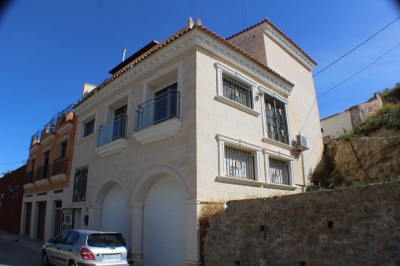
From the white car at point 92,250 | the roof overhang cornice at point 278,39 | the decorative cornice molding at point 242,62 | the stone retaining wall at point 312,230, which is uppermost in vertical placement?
the roof overhang cornice at point 278,39

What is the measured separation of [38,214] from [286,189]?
658 inches

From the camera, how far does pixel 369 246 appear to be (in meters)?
4.75

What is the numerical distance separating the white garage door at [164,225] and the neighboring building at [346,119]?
1177cm

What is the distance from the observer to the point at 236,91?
1068 centimetres

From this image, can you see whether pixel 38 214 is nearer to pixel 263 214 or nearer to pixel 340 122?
pixel 263 214

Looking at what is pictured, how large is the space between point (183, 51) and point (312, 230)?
22.6ft

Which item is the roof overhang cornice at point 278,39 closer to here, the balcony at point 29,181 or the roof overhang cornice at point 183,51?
the roof overhang cornice at point 183,51

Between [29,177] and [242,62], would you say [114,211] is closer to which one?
[242,62]

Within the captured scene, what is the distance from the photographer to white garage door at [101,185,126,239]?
1112 cm

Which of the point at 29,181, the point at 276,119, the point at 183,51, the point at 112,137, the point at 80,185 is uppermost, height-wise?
the point at 183,51

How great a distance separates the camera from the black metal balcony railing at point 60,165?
626 inches

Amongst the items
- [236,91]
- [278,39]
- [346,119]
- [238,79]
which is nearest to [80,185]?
[236,91]

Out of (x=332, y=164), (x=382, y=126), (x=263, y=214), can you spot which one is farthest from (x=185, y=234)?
(x=382, y=126)

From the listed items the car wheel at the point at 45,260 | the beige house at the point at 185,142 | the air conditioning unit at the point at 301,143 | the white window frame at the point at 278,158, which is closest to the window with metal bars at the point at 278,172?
the beige house at the point at 185,142
